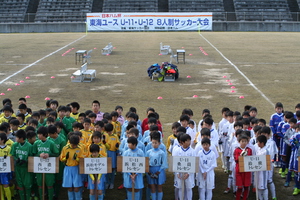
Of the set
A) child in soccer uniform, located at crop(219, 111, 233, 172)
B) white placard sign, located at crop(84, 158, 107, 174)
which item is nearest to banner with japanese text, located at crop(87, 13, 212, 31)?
child in soccer uniform, located at crop(219, 111, 233, 172)

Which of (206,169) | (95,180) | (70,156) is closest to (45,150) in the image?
(70,156)

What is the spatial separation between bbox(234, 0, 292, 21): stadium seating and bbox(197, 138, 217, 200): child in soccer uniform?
50573mm

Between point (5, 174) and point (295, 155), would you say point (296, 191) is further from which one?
point (5, 174)

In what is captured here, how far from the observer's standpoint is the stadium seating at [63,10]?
57969 mm

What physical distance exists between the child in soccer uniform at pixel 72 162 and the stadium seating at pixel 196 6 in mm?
52333

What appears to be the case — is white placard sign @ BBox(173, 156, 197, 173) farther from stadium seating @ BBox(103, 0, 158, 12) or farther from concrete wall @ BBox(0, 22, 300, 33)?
stadium seating @ BBox(103, 0, 158, 12)

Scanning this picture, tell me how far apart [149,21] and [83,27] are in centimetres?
796

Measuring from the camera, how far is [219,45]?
3659 centimetres

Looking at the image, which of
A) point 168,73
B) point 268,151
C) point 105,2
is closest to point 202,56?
point 168,73

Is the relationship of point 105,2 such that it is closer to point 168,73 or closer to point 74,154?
point 168,73

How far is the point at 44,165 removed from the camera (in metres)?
8.18

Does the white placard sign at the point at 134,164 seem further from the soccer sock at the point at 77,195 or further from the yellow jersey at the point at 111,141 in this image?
the yellow jersey at the point at 111,141

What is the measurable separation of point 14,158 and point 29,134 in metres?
0.53

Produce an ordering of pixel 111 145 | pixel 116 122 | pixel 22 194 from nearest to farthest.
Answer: pixel 22 194
pixel 111 145
pixel 116 122
